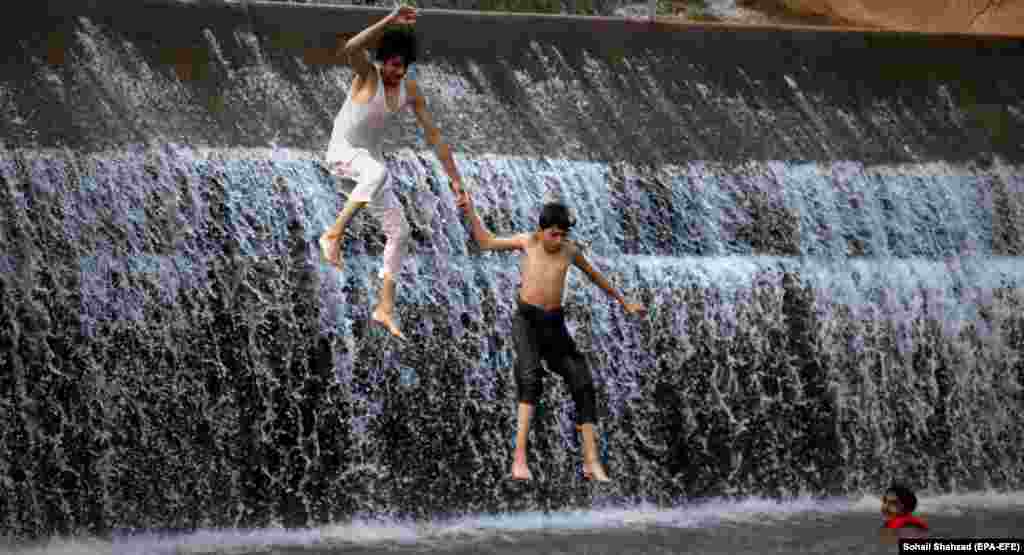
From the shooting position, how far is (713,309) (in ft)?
67.6

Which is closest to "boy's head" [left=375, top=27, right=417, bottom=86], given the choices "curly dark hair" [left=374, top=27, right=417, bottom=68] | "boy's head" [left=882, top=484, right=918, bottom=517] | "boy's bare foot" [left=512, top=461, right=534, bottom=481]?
"curly dark hair" [left=374, top=27, right=417, bottom=68]

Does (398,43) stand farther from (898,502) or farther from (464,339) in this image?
(464,339)

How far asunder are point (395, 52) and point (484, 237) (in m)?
1.33

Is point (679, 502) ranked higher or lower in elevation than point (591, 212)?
lower

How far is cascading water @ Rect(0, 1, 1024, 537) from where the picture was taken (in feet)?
59.9

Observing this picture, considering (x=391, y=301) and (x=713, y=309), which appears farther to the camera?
(x=713, y=309)

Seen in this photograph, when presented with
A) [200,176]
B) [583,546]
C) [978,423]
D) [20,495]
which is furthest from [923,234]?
[20,495]

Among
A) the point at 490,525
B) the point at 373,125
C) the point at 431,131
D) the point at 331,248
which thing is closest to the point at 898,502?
the point at 431,131

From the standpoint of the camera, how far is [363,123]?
13492 millimetres

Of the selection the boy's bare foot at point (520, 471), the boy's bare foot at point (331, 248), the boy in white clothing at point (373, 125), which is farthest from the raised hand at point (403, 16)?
the boy's bare foot at point (520, 471)

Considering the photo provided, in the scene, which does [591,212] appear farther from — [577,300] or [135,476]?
[135,476]

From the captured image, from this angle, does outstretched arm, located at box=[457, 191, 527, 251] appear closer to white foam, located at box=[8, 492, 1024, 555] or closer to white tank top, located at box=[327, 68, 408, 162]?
white tank top, located at box=[327, 68, 408, 162]

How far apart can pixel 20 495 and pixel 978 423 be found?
1019cm

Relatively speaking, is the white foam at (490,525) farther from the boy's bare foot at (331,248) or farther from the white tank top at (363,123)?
the white tank top at (363,123)
